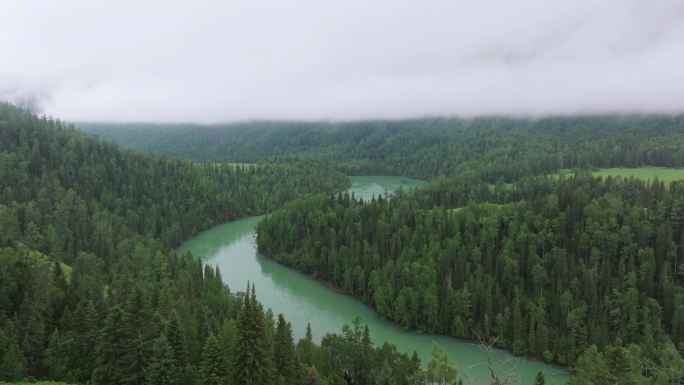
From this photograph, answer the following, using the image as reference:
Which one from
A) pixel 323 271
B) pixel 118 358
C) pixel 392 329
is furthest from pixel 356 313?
pixel 118 358

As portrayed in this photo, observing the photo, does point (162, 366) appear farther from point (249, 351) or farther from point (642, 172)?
point (642, 172)

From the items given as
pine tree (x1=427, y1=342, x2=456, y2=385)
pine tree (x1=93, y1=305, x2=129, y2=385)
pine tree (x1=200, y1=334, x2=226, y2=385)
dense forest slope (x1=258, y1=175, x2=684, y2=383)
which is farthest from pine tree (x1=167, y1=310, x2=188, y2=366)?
dense forest slope (x1=258, y1=175, x2=684, y2=383)

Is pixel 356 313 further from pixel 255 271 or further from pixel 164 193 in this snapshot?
pixel 164 193

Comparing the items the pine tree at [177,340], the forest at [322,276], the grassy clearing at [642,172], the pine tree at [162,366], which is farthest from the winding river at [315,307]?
the grassy clearing at [642,172]

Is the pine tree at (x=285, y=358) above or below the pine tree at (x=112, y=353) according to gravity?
below

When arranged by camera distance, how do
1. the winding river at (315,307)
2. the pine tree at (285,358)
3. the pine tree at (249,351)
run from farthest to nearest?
the winding river at (315,307), the pine tree at (285,358), the pine tree at (249,351)

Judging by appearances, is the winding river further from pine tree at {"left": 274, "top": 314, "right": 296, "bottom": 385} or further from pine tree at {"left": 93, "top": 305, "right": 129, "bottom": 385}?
pine tree at {"left": 93, "top": 305, "right": 129, "bottom": 385}

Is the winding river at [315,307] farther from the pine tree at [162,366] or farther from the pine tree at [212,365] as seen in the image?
the pine tree at [162,366]
